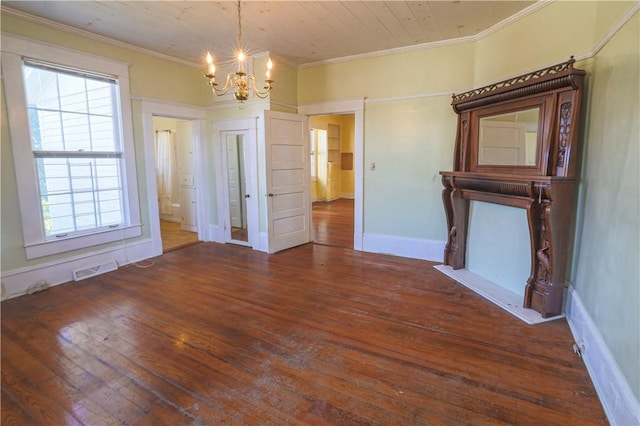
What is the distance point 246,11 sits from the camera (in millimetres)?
3316

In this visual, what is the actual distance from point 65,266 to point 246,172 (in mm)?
2599

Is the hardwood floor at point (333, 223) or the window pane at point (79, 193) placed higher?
the window pane at point (79, 193)

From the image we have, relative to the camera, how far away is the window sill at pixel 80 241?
3.58 meters

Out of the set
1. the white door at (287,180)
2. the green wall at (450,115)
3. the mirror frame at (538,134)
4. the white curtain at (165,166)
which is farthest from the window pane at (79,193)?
the mirror frame at (538,134)

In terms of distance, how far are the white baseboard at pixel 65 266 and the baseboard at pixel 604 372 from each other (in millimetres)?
4977

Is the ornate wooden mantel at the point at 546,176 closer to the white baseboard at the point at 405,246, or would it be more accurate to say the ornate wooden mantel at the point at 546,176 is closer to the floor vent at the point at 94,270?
the white baseboard at the point at 405,246

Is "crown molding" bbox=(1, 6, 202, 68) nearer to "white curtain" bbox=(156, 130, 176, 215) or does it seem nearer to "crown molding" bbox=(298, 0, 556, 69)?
"crown molding" bbox=(298, 0, 556, 69)

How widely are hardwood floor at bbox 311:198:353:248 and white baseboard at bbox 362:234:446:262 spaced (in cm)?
44

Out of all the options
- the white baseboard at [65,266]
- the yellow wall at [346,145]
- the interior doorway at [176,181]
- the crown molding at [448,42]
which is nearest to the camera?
the crown molding at [448,42]

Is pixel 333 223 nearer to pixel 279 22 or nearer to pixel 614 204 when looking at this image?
pixel 279 22

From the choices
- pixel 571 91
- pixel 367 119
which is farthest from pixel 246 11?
pixel 571 91

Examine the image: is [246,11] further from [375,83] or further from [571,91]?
[571,91]

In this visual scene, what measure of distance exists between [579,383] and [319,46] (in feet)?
14.2

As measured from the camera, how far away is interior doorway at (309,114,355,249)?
9.52 metres
